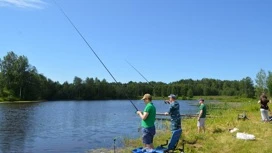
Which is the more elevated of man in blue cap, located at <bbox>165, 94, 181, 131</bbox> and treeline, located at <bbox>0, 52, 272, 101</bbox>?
treeline, located at <bbox>0, 52, 272, 101</bbox>

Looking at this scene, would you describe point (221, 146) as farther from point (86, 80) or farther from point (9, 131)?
point (86, 80)

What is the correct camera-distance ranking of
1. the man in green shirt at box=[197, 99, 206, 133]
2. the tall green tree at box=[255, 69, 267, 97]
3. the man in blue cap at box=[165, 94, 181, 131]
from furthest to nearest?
the tall green tree at box=[255, 69, 267, 97], the man in green shirt at box=[197, 99, 206, 133], the man in blue cap at box=[165, 94, 181, 131]

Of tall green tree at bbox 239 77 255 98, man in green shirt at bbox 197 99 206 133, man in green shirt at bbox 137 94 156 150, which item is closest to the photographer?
man in green shirt at bbox 137 94 156 150

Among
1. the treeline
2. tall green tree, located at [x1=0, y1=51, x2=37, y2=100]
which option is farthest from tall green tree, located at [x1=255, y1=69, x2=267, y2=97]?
tall green tree, located at [x1=0, y1=51, x2=37, y2=100]

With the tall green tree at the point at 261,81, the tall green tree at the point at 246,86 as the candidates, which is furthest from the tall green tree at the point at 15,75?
the tall green tree at the point at 246,86

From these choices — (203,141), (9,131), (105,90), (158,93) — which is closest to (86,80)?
(105,90)

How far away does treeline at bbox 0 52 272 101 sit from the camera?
94562 mm

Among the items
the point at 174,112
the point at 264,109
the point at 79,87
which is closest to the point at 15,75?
the point at 79,87

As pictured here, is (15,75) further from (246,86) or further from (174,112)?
(246,86)

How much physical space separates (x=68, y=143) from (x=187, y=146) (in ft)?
32.6

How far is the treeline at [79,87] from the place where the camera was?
94.6 metres

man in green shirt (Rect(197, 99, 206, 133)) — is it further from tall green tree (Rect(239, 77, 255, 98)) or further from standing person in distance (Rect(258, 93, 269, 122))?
tall green tree (Rect(239, 77, 255, 98))

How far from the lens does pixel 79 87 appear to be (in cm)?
14025

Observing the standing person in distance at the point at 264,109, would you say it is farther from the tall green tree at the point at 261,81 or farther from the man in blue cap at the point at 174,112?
the tall green tree at the point at 261,81
